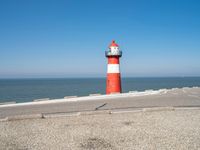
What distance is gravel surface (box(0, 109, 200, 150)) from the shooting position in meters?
7.27

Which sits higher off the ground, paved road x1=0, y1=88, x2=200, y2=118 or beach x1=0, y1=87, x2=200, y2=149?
paved road x1=0, y1=88, x2=200, y2=118

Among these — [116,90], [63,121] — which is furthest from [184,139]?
[116,90]

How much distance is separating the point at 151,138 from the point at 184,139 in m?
1.09

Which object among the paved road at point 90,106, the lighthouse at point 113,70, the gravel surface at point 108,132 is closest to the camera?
the gravel surface at point 108,132

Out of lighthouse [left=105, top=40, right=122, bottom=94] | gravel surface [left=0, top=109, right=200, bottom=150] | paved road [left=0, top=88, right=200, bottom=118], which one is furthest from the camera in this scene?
lighthouse [left=105, top=40, right=122, bottom=94]

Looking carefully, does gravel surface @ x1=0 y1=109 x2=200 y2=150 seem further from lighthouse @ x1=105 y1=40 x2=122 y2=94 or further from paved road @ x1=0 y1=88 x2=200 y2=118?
lighthouse @ x1=105 y1=40 x2=122 y2=94

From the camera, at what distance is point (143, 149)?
6.80 m

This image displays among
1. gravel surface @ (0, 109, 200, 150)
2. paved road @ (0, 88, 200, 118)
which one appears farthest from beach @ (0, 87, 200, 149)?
paved road @ (0, 88, 200, 118)

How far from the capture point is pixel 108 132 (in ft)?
28.2

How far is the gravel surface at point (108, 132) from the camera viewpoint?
727 cm

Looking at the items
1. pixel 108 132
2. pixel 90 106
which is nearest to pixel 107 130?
pixel 108 132

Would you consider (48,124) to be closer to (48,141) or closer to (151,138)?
(48,141)

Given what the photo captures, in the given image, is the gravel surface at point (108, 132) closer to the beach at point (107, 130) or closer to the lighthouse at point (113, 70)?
the beach at point (107, 130)

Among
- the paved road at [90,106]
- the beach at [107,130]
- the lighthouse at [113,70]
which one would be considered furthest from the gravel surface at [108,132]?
the lighthouse at [113,70]
